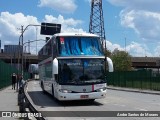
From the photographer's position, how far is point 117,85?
56125mm

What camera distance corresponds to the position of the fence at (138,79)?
42875 mm

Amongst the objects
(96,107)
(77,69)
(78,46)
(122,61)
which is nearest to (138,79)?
(78,46)

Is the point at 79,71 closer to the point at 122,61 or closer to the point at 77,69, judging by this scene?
the point at 77,69

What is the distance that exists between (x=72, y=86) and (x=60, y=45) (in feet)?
7.82

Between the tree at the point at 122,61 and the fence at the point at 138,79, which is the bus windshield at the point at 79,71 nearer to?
the fence at the point at 138,79

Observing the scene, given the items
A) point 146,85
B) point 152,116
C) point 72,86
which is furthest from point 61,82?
point 146,85

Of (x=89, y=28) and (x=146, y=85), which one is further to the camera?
(x=89, y=28)

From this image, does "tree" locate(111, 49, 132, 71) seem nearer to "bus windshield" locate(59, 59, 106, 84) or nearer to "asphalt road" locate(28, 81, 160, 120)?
"asphalt road" locate(28, 81, 160, 120)

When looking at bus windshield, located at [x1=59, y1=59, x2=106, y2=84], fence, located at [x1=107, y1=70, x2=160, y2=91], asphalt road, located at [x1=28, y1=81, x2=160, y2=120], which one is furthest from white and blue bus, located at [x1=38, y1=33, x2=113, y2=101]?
fence, located at [x1=107, y1=70, x2=160, y2=91]

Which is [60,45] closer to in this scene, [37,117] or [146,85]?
[37,117]

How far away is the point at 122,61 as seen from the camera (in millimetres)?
121125

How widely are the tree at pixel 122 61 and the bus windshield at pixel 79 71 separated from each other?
317 ft

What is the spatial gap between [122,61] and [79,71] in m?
100.0

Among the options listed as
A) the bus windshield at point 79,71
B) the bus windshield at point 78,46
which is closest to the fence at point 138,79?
the bus windshield at point 78,46
